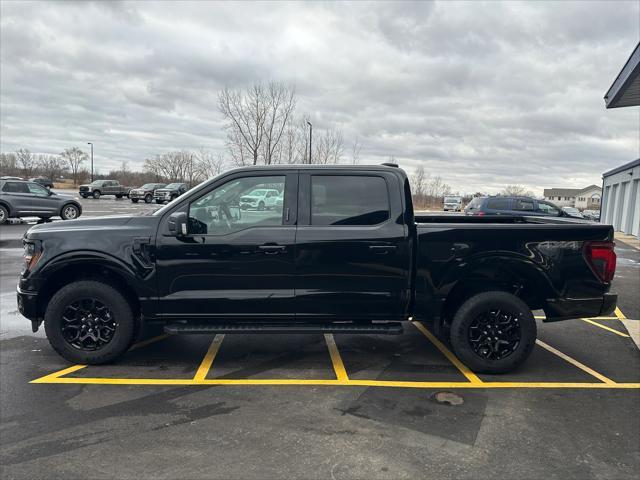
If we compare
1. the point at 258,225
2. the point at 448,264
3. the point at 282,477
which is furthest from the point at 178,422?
the point at 448,264

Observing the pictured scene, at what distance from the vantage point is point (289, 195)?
458 centimetres

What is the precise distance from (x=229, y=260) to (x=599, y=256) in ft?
11.9

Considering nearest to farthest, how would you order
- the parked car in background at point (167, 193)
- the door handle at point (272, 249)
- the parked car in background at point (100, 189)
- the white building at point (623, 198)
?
the door handle at point (272, 249) → the white building at point (623, 198) → the parked car in background at point (167, 193) → the parked car in background at point (100, 189)

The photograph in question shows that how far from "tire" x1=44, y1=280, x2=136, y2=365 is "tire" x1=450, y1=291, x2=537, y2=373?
3.23m

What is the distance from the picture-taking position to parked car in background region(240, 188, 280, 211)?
4590 millimetres

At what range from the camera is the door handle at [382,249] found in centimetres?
448

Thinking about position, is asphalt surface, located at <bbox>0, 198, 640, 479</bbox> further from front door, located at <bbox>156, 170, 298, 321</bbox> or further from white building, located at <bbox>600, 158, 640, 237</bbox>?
white building, located at <bbox>600, 158, 640, 237</bbox>

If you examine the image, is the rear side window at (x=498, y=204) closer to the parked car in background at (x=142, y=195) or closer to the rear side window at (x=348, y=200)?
the rear side window at (x=348, y=200)

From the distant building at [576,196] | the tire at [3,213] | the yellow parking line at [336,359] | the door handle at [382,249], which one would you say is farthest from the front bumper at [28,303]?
the distant building at [576,196]

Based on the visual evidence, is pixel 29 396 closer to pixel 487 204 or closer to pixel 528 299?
pixel 528 299

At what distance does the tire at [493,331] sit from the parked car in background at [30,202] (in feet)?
59.0

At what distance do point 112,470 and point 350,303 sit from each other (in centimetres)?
243

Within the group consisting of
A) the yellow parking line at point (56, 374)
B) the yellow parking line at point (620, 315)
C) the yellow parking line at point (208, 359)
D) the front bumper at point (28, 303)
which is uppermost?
the front bumper at point (28, 303)

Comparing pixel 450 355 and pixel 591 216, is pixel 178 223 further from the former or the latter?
pixel 591 216
